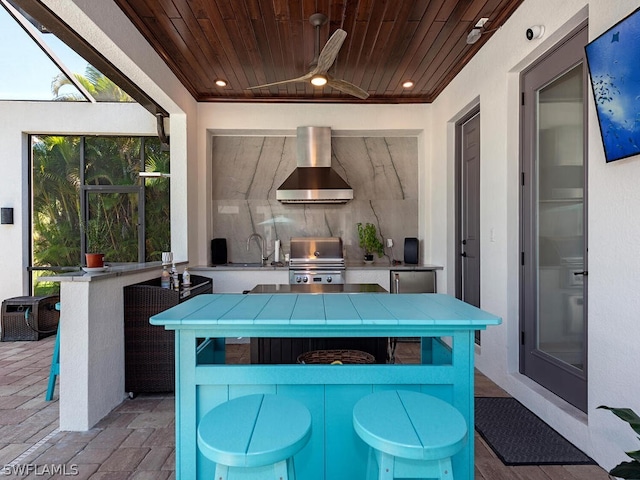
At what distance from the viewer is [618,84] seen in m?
1.69

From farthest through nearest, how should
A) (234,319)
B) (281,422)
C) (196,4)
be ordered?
(196,4), (234,319), (281,422)

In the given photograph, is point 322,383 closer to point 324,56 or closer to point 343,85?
point 324,56

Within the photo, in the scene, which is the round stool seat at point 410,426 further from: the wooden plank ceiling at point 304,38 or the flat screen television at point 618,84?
the wooden plank ceiling at point 304,38

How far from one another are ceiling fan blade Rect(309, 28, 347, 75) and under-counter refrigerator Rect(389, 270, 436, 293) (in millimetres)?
2424

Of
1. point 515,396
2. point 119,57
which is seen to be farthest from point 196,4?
point 515,396

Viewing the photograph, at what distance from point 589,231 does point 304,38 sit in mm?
2620

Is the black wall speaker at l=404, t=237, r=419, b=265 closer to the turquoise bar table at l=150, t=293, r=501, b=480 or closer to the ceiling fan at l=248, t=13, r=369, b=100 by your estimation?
the ceiling fan at l=248, t=13, r=369, b=100

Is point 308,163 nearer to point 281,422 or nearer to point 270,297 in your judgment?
point 270,297

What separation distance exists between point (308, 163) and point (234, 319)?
360cm

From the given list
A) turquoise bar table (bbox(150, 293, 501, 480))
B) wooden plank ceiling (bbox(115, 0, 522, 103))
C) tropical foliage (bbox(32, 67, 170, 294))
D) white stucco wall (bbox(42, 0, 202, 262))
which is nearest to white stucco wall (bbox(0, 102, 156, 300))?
tropical foliage (bbox(32, 67, 170, 294))

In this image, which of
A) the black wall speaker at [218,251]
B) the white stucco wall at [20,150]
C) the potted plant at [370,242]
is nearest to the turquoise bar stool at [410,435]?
the potted plant at [370,242]

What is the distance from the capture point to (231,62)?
364 cm

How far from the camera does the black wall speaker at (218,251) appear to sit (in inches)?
189

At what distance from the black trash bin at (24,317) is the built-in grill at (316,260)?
9.47 ft
